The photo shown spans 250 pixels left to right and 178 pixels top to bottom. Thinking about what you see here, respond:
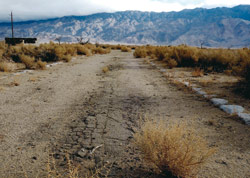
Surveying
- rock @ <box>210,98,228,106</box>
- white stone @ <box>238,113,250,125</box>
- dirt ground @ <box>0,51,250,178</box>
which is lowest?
dirt ground @ <box>0,51,250,178</box>

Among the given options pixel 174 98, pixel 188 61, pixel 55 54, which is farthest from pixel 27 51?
pixel 174 98

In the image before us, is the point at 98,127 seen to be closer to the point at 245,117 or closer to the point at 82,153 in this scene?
the point at 82,153

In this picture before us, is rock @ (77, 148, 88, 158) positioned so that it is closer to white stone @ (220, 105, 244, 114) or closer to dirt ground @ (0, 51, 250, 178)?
dirt ground @ (0, 51, 250, 178)

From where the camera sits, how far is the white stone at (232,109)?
454 cm

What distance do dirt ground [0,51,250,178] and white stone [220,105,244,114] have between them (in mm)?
164

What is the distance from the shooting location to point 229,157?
9.55 ft

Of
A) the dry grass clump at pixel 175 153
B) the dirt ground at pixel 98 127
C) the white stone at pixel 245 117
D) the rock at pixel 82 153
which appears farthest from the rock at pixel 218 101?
the rock at pixel 82 153

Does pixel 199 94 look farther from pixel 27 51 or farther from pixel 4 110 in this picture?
pixel 27 51

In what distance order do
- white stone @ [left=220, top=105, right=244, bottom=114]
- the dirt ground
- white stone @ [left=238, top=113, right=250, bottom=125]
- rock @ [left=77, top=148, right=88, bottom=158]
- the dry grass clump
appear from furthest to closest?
white stone @ [left=220, top=105, right=244, bottom=114], white stone @ [left=238, top=113, right=250, bottom=125], rock @ [left=77, top=148, right=88, bottom=158], the dirt ground, the dry grass clump

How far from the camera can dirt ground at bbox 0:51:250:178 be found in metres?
2.71

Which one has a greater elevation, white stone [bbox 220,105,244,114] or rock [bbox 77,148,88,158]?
white stone [bbox 220,105,244,114]

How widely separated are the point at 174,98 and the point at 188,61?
318 inches

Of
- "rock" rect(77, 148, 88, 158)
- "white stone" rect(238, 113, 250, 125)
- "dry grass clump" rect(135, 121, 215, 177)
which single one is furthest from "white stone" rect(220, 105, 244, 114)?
"rock" rect(77, 148, 88, 158)

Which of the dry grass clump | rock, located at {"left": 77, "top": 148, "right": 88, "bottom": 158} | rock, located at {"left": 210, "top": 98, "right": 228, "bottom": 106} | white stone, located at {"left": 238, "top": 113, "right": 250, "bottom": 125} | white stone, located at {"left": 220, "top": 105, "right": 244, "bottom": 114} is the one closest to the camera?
the dry grass clump
